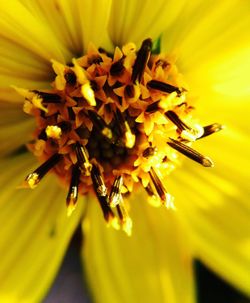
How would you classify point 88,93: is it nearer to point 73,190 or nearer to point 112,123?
point 112,123

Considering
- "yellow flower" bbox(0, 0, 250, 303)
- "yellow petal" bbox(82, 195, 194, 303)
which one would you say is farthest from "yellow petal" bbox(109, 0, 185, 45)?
"yellow petal" bbox(82, 195, 194, 303)

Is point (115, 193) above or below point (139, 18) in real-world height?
below

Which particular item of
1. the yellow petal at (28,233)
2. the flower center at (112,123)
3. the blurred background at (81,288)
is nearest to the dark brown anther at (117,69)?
the flower center at (112,123)

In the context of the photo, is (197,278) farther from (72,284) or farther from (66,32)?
(66,32)

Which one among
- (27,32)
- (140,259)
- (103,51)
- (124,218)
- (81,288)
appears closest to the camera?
(27,32)

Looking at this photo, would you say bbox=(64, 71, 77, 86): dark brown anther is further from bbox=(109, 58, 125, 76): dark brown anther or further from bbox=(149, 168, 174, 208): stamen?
bbox=(149, 168, 174, 208): stamen

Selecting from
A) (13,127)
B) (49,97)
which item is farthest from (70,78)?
(13,127)
